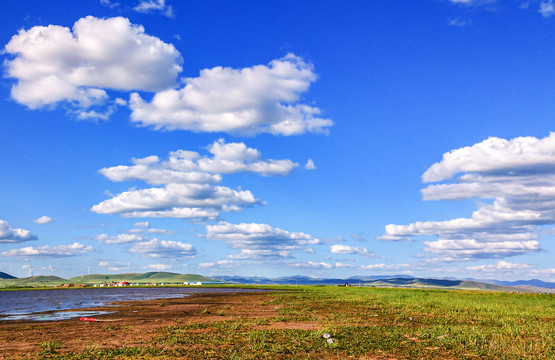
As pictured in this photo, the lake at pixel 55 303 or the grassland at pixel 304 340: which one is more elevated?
the grassland at pixel 304 340

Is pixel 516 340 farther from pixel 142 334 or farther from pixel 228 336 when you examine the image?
pixel 142 334

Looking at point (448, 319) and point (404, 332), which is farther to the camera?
point (448, 319)

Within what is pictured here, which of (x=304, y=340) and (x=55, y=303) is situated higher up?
(x=304, y=340)

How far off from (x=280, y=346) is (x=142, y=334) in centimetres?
1182

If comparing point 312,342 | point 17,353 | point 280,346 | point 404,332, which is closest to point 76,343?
point 17,353

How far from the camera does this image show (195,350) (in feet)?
72.0

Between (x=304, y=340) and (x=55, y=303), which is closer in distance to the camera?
(x=304, y=340)

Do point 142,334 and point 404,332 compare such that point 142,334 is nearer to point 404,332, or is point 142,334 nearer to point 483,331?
point 404,332

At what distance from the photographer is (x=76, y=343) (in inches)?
1001

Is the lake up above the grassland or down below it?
below

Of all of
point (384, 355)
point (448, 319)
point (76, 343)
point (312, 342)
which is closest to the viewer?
point (384, 355)

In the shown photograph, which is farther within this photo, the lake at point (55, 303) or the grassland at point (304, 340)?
the lake at point (55, 303)

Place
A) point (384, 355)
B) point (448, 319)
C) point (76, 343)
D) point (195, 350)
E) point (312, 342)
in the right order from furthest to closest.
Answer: point (448, 319)
point (76, 343)
point (312, 342)
point (195, 350)
point (384, 355)

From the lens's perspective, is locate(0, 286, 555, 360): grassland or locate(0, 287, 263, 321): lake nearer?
locate(0, 286, 555, 360): grassland
